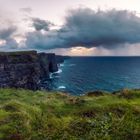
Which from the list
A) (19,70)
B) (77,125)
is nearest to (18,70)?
(19,70)

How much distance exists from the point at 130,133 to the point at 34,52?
13896 centimetres

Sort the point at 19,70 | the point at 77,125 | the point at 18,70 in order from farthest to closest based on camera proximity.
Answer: the point at 19,70 → the point at 18,70 → the point at 77,125

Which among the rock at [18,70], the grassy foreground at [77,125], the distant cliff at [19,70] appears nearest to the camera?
the grassy foreground at [77,125]

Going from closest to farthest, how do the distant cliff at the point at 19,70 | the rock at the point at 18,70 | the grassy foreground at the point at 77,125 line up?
the grassy foreground at the point at 77,125 < the rock at the point at 18,70 < the distant cliff at the point at 19,70

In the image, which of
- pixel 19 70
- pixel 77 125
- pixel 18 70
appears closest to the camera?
pixel 77 125

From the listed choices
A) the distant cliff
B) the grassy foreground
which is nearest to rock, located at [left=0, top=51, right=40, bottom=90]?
the distant cliff

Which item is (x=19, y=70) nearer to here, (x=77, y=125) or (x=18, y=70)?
(x=18, y=70)

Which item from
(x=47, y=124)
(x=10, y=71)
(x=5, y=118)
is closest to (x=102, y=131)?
(x=47, y=124)

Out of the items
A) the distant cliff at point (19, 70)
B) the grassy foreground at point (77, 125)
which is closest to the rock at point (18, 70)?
the distant cliff at point (19, 70)

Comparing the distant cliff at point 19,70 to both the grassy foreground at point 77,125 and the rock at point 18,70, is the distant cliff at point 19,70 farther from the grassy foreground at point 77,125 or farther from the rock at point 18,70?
the grassy foreground at point 77,125

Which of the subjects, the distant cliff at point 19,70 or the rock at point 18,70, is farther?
the distant cliff at point 19,70

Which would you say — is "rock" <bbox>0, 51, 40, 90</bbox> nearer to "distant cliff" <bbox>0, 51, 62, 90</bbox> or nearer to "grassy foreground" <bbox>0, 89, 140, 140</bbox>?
"distant cliff" <bbox>0, 51, 62, 90</bbox>

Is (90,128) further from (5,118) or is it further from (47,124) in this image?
(5,118)

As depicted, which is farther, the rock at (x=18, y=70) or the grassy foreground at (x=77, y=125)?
the rock at (x=18, y=70)
